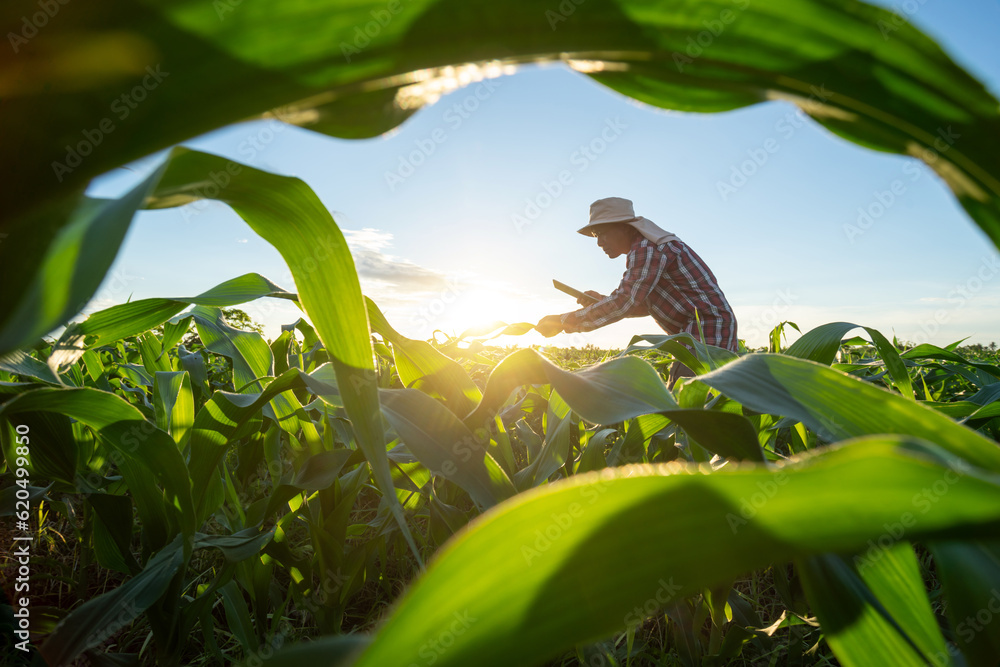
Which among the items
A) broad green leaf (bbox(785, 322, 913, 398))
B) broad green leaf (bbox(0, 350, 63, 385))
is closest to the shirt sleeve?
broad green leaf (bbox(785, 322, 913, 398))

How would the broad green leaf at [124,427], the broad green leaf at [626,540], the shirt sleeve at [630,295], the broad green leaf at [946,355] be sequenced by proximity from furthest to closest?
the shirt sleeve at [630,295] → the broad green leaf at [946,355] → the broad green leaf at [124,427] → the broad green leaf at [626,540]

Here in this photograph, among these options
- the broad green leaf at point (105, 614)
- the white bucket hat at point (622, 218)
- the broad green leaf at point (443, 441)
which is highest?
the white bucket hat at point (622, 218)

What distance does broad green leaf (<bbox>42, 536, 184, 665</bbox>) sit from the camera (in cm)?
53

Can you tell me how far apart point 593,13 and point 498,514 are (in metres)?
0.22

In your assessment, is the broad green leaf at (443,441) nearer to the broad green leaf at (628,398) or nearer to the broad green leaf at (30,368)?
the broad green leaf at (628,398)

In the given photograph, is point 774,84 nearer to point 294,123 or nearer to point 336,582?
point 294,123

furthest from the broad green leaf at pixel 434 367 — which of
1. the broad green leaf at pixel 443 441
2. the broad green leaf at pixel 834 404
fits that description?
the broad green leaf at pixel 834 404

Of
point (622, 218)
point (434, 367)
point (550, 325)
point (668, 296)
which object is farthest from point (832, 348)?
point (622, 218)

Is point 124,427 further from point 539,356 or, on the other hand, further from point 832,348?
point 832,348

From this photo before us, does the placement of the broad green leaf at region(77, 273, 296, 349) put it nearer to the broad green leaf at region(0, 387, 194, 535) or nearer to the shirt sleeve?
the broad green leaf at region(0, 387, 194, 535)

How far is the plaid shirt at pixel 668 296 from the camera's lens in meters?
3.89

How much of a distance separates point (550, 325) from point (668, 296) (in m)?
1.02

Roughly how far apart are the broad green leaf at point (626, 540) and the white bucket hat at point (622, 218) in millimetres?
3980

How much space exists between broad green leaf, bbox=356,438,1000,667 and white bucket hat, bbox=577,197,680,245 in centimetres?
398
